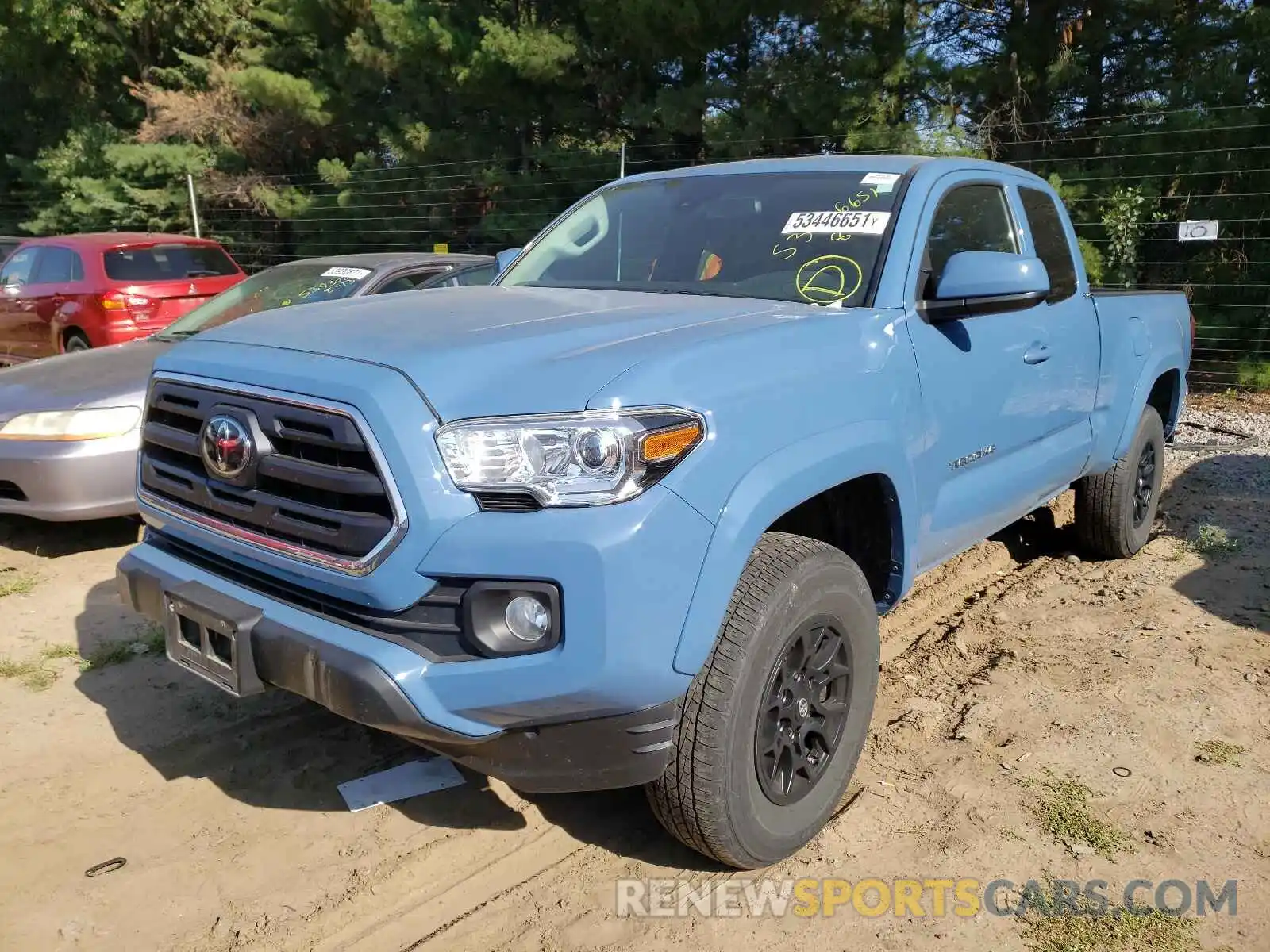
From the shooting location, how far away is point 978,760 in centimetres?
328

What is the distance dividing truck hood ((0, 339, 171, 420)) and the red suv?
9.18 ft

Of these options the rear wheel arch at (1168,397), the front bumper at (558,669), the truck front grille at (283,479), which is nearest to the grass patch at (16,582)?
the truck front grille at (283,479)

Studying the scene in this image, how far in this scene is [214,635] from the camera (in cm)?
257

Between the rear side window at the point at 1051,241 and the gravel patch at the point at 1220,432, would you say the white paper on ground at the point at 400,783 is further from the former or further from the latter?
the gravel patch at the point at 1220,432

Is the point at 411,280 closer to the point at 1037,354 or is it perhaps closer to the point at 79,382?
the point at 79,382

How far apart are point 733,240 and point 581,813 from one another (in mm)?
1981

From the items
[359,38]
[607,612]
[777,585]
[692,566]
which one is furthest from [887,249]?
[359,38]

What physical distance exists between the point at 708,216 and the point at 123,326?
665 cm

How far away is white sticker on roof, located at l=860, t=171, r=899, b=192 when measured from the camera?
3.48 m

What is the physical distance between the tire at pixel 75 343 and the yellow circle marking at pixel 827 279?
24.7 ft

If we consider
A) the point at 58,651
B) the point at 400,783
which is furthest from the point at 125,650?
the point at 400,783

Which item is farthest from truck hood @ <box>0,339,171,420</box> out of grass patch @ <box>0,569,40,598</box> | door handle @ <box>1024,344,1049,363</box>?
door handle @ <box>1024,344,1049,363</box>

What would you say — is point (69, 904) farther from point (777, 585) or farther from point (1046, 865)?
point (1046, 865)

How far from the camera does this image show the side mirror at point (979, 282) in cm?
315
